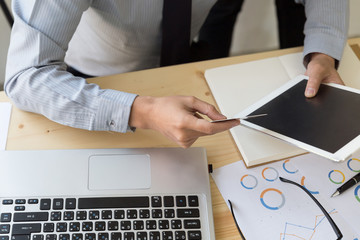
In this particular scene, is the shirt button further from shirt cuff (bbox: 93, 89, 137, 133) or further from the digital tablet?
the digital tablet

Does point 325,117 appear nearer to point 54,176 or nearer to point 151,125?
point 151,125

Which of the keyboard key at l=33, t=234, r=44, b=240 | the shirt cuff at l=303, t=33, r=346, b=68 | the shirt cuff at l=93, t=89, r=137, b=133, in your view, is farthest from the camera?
the shirt cuff at l=303, t=33, r=346, b=68

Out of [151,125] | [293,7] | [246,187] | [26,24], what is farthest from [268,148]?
[293,7]

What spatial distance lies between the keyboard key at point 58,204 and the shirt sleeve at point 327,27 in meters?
0.60

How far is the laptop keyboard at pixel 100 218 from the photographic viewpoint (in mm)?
614

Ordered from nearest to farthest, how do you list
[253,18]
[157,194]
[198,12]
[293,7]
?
[157,194], [198,12], [293,7], [253,18]

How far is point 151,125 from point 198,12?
1.31 ft

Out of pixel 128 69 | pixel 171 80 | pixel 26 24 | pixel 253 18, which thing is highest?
pixel 26 24

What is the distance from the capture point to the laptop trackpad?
0.68m

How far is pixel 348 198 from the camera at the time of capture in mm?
693

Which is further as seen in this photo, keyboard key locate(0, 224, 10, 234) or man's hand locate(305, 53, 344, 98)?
man's hand locate(305, 53, 344, 98)

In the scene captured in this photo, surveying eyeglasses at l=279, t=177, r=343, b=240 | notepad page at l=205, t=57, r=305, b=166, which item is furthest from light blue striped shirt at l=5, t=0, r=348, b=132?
eyeglasses at l=279, t=177, r=343, b=240

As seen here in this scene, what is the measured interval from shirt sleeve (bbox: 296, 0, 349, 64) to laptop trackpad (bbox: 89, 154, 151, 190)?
45 cm

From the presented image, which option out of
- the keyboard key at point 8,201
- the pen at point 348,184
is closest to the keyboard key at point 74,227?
the keyboard key at point 8,201
